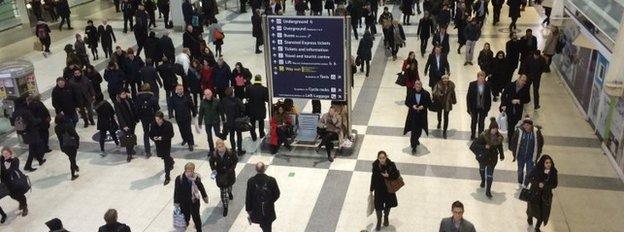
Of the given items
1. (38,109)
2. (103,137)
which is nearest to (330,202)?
(103,137)

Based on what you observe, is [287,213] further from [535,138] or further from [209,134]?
[535,138]

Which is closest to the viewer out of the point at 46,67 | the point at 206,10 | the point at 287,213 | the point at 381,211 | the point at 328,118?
the point at 381,211

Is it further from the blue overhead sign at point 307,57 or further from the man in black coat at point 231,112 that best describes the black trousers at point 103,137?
the blue overhead sign at point 307,57

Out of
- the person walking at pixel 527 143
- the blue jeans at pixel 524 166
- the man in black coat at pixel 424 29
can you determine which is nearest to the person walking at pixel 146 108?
the person walking at pixel 527 143

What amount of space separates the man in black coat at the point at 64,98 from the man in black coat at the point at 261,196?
605 cm

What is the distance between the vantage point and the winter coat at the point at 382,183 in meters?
8.45

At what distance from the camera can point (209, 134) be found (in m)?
11.9

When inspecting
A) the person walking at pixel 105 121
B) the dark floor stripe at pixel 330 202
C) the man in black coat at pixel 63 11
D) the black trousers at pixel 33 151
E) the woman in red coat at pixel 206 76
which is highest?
the man in black coat at pixel 63 11

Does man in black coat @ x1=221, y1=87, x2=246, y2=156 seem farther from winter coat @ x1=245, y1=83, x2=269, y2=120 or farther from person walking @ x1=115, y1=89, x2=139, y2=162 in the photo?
person walking @ x1=115, y1=89, x2=139, y2=162

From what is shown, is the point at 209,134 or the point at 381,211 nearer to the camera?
the point at 381,211

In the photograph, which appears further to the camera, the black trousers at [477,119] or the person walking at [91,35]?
the person walking at [91,35]

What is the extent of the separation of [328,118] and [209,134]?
2.33m

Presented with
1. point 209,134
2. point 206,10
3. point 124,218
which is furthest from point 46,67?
point 124,218

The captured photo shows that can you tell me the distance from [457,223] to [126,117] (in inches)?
293
